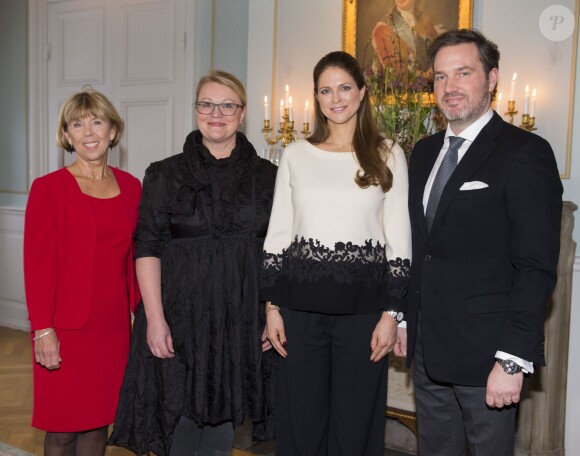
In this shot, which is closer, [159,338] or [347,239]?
[347,239]

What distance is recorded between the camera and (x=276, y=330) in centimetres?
207

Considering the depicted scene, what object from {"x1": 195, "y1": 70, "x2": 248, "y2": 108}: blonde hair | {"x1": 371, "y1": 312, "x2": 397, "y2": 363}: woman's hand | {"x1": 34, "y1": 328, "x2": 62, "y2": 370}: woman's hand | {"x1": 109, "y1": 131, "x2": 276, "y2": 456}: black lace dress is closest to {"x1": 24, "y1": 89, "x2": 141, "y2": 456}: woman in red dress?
{"x1": 34, "y1": 328, "x2": 62, "y2": 370}: woman's hand

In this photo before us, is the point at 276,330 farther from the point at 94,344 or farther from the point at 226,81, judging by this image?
the point at 226,81

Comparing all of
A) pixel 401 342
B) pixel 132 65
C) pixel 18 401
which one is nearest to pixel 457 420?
pixel 401 342

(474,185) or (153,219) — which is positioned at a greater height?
(474,185)

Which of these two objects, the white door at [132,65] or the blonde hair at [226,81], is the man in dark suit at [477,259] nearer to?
the blonde hair at [226,81]

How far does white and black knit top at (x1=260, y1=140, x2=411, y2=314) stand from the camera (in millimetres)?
1968

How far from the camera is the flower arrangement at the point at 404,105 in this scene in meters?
3.24

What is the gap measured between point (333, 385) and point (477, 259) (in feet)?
2.00

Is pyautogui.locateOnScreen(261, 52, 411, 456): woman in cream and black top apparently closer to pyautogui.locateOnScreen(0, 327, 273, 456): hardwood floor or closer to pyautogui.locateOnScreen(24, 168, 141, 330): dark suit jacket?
pyautogui.locateOnScreen(24, 168, 141, 330): dark suit jacket

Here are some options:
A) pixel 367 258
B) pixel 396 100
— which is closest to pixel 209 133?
pixel 367 258

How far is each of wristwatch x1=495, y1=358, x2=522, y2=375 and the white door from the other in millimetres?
3446

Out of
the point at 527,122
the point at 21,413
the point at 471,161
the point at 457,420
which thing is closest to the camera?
the point at 471,161

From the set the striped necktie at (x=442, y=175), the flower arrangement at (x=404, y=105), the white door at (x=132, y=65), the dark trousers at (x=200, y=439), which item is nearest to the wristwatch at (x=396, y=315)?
the striped necktie at (x=442, y=175)
